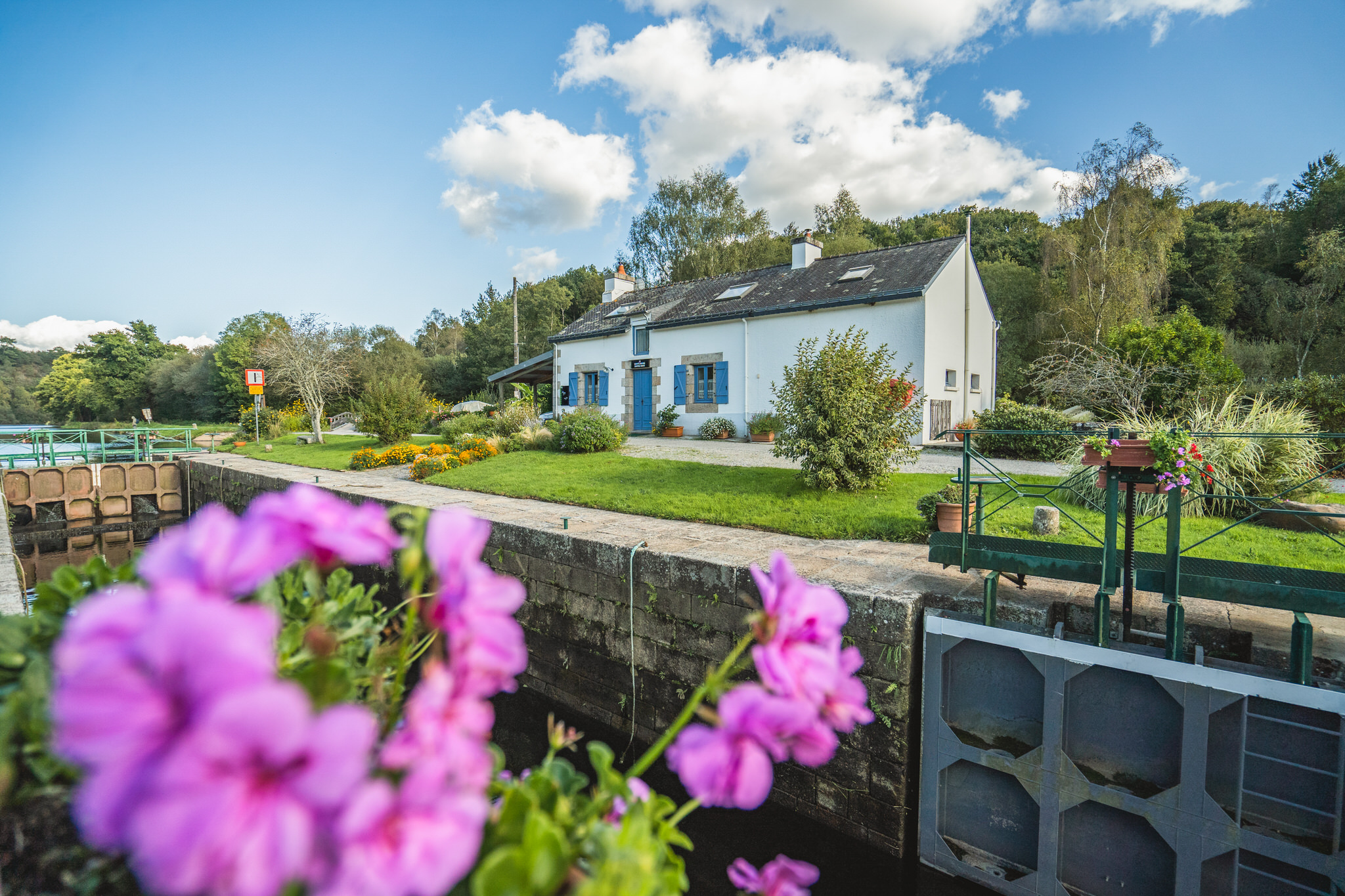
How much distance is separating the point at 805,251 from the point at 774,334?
4.20 metres

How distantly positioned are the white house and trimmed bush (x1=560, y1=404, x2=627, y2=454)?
486 cm

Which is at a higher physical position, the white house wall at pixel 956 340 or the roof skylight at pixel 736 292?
the roof skylight at pixel 736 292

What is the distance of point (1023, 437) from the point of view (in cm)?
1336

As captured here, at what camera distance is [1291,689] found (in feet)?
11.1

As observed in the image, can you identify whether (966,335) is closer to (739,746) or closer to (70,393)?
(739,746)

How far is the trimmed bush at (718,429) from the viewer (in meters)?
18.0

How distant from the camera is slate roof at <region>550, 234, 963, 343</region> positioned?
1630 centimetres

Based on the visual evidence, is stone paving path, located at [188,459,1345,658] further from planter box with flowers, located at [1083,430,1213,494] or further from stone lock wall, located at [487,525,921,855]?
planter box with flowers, located at [1083,430,1213,494]

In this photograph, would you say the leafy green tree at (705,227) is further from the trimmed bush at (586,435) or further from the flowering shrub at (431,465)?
the flowering shrub at (431,465)

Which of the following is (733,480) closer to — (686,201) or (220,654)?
(220,654)

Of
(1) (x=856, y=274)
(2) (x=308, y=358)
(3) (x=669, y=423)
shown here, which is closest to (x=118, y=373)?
(2) (x=308, y=358)

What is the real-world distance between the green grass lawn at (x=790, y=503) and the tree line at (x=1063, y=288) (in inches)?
370

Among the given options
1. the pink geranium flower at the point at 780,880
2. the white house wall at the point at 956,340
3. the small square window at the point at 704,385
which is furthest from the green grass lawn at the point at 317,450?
the pink geranium flower at the point at 780,880

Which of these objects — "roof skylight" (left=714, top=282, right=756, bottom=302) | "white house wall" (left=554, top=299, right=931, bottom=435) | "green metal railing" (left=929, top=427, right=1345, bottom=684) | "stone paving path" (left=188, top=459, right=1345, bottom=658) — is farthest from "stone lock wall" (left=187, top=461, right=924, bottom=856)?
"roof skylight" (left=714, top=282, right=756, bottom=302)
